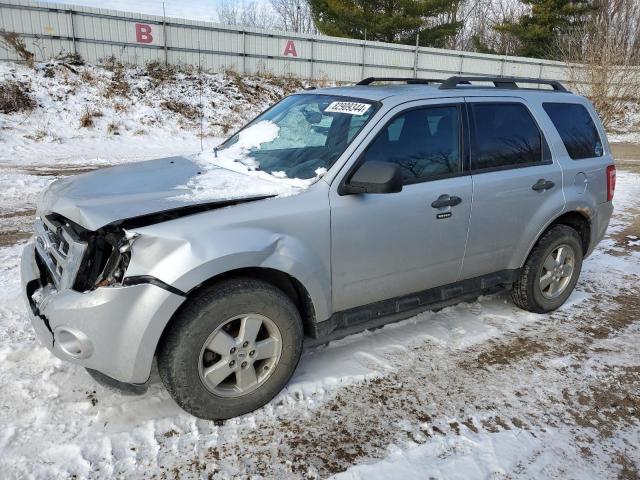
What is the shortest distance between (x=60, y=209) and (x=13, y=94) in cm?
1565

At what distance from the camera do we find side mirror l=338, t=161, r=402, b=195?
9.63 feet

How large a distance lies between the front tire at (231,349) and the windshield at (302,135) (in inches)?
33.9

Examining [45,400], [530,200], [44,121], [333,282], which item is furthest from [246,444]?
[44,121]

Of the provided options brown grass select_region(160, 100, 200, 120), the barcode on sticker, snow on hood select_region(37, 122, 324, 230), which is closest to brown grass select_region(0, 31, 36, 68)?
brown grass select_region(160, 100, 200, 120)

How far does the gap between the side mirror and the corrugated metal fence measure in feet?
60.2


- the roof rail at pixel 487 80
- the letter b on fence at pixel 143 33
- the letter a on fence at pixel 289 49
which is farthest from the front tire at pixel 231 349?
the letter a on fence at pixel 289 49

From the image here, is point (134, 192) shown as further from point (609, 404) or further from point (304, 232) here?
point (609, 404)

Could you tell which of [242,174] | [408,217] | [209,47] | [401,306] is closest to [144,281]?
[242,174]

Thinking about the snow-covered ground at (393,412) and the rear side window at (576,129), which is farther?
the rear side window at (576,129)

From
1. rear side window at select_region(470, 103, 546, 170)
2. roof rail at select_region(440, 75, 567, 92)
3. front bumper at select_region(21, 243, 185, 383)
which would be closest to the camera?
front bumper at select_region(21, 243, 185, 383)

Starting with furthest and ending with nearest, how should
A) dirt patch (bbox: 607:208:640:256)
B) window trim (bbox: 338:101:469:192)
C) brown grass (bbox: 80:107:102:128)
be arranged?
brown grass (bbox: 80:107:102:128) < dirt patch (bbox: 607:208:640:256) < window trim (bbox: 338:101:469:192)

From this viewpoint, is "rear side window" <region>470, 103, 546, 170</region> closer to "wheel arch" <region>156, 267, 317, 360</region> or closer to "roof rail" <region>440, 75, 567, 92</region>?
"roof rail" <region>440, 75, 567, 92</region>

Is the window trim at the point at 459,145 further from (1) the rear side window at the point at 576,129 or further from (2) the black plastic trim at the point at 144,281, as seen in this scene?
(2) the black plastic trim at the point at 144,281

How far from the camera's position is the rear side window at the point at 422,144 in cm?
332
